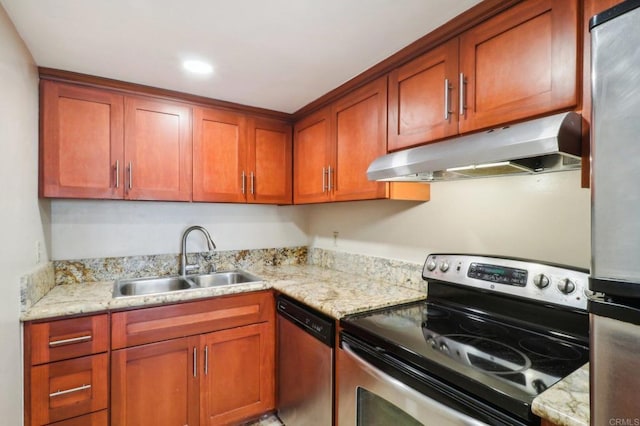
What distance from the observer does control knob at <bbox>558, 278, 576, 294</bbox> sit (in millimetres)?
1182

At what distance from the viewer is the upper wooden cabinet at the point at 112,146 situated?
185cm

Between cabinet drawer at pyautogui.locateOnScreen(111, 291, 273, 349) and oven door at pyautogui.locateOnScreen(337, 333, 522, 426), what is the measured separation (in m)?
0.78

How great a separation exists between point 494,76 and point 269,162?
172 centimetres

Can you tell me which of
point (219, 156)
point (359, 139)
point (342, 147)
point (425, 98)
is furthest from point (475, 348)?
point (219, 156)

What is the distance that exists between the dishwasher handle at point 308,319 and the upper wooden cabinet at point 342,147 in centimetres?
73

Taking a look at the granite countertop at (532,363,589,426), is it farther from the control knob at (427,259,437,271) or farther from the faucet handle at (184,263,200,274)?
the faucet handle at (184,263,200,274)

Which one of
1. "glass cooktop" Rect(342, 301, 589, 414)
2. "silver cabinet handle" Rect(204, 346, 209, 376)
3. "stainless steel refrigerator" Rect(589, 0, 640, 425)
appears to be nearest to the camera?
"stainless steel refrigerator" Rect(589, 0, 640, 425)

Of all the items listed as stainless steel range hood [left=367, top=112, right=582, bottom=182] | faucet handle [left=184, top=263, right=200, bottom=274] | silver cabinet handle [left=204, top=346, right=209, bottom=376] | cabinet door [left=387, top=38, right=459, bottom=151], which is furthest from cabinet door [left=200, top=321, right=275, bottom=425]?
cabinet door [left=387, top=38, right=459, bottom=151]

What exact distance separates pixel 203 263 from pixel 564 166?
236 cm

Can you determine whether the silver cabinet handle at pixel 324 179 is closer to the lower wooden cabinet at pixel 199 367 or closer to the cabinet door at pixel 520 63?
the lower wooden cabinet at pixel 199 367

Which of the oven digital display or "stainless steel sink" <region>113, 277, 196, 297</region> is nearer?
the oven digital display

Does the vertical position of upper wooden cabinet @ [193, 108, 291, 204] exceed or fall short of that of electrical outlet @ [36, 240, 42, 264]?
it exceeds it

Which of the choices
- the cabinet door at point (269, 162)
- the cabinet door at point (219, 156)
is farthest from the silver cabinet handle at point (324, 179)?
the cabinet door at point (219, 156)

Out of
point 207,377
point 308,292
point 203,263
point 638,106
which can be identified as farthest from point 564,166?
point 203,263
